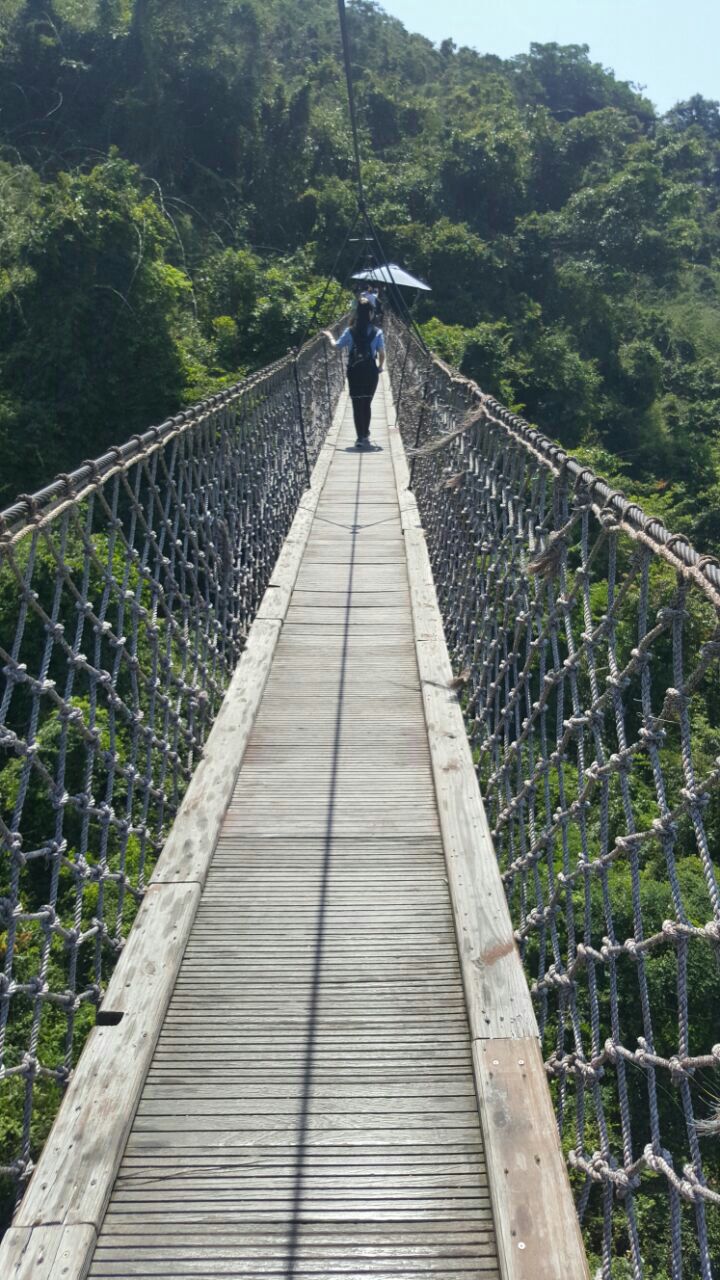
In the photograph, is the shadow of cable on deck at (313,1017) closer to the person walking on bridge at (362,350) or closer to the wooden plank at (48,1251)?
the wooden plank at (48,1251)

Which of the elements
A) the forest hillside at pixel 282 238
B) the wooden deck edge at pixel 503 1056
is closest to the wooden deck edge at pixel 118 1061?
the wooden deck edge at pixel 503 1056

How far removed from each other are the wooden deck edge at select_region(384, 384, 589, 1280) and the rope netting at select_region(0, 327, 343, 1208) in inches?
26.7

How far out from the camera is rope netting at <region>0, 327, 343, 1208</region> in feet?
5.09

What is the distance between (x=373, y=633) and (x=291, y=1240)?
7.42 ft

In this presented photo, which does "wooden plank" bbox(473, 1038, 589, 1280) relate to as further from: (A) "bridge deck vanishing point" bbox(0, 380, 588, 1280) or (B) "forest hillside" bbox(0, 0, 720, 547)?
(B) "forest hillside" bbox(0, 0, 720, 547)

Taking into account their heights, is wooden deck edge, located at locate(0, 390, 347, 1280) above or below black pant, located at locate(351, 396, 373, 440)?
below

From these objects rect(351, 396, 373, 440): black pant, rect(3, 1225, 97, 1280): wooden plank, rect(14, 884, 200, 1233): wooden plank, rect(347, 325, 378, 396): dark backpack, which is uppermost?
rect(347, 325, 378, 396): dark backpack

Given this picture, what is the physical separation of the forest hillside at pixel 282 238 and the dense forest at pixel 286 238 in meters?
0.04

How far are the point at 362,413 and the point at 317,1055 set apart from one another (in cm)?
556

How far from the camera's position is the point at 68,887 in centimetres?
543

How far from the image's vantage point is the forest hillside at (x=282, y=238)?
396 inches

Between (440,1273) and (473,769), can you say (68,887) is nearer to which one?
(473,769)

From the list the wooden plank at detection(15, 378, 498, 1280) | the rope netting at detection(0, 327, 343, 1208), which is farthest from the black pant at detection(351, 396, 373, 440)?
the wooden plank at detection(15, 378, 498, 1280)

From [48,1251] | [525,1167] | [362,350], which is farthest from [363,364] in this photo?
[48,1251]
